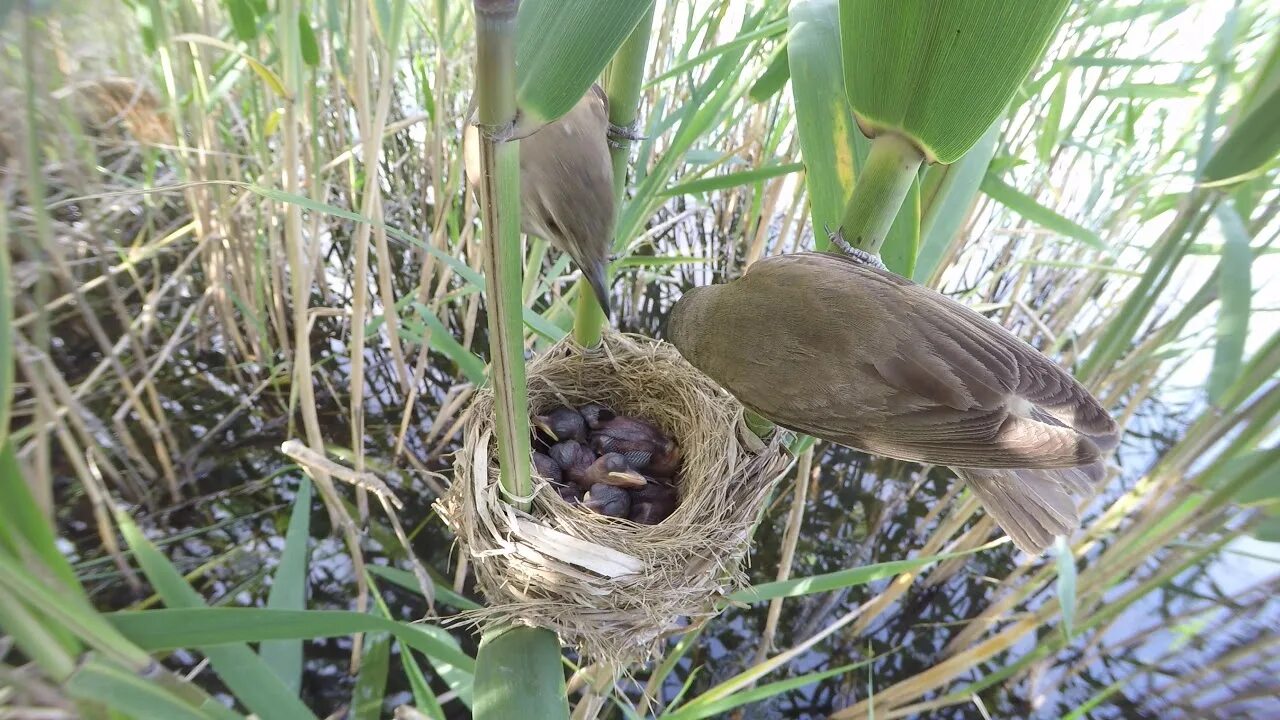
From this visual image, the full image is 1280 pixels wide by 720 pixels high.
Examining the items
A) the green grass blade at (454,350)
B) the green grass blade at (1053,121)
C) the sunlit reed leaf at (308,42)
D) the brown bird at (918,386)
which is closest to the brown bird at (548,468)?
the green grass blade at (454,350)

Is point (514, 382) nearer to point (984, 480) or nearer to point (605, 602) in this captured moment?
point (605, 602)

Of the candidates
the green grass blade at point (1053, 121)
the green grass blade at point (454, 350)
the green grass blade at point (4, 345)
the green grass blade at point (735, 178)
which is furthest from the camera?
the green grass blade at point (1053, 121)

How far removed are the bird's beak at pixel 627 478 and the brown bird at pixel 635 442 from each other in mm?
43

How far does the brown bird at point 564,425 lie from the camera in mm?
912

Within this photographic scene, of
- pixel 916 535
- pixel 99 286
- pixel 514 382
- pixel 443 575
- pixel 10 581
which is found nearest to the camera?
pixel 10 581

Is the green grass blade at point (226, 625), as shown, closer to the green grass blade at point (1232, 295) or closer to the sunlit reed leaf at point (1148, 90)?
the green grass blade at point (1232, 295)

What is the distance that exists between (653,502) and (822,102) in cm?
55

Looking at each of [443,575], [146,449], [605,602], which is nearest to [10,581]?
[605,602]

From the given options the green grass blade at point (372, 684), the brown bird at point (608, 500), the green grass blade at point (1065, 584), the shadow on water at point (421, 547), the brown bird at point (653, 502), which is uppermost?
the green grass blade at point (1065, 584)

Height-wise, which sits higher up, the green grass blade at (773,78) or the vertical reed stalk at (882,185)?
the green grass blade at (773,78)

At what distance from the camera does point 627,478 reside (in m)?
0.84

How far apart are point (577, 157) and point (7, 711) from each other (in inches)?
26.6

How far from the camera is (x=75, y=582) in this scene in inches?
15.4

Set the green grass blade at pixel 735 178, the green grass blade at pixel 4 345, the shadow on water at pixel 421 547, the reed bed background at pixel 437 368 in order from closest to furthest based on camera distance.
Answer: the green grass blade at pixel 4 345 → the reed bed background at pixel 437 368 → the green grass blade at pixel 735 178 → the shadow on water at pixel 421 547
